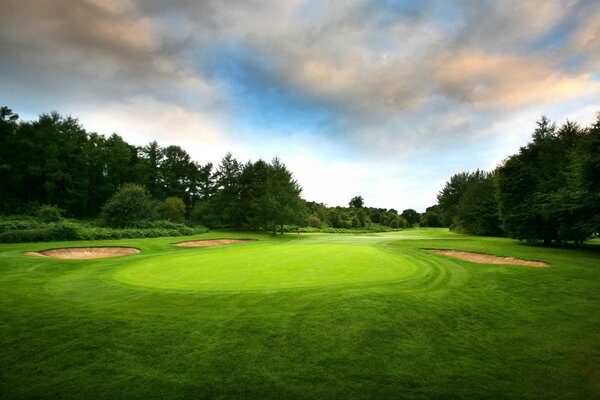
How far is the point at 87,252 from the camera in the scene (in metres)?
19.3

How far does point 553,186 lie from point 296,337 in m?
26.4

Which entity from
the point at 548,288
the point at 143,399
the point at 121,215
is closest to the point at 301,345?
the point at 143,399

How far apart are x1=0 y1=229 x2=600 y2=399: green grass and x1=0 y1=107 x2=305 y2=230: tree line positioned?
2880cm

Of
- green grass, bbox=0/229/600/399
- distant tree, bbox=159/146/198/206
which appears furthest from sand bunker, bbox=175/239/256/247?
distant tree, bbox=159/146/198/206

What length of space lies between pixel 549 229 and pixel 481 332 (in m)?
23.6

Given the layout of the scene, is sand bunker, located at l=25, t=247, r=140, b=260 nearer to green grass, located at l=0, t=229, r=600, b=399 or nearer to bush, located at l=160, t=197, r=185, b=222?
green grass, located at l=0, t=229, r=600, b=399

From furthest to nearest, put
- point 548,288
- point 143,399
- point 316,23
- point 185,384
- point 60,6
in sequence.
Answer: point 316,23, point 60,6, point 548,288, point 185,384, point 143,399

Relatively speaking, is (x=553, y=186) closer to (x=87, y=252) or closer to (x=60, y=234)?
(x=87, y=252)

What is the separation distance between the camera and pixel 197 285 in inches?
348

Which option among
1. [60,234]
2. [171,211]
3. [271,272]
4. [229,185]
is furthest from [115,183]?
[271,272]

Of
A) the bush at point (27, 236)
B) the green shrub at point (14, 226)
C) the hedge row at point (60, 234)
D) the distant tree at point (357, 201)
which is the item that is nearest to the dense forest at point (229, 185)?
the hedge row at point (60, 234)

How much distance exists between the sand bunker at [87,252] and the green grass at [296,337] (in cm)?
848

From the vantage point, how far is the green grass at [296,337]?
4070mm

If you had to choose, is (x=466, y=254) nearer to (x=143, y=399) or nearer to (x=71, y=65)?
(x=143, y=399)
